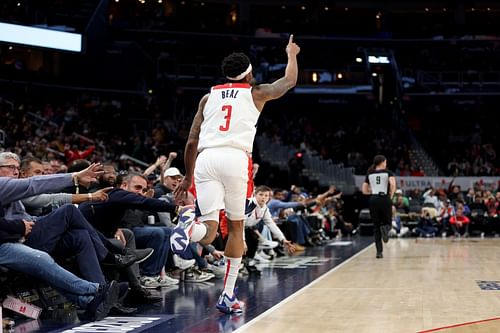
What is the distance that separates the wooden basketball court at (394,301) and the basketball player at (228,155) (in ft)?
2.38

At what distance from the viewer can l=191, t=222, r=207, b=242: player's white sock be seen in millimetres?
5746

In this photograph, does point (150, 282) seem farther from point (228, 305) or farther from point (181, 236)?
point (181, 236)

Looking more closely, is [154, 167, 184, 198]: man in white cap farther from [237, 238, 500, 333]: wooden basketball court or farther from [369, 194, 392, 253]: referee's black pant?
[369, 194, 392, 253]: referee's black pant

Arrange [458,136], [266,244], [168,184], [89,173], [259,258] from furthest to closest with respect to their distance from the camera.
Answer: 1. [458,136]
2. [259,258]
3. [266,244]
4. [168,184]
5. [89,173]

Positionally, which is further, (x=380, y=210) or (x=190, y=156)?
(x=380, y=210)

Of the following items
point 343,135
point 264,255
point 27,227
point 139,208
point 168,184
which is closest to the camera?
point 27,227

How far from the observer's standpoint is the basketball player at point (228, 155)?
19.4ft

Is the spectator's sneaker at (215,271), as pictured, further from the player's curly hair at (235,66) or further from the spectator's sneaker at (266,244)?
the player's curly hair at (235,66)

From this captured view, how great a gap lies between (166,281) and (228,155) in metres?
2.77

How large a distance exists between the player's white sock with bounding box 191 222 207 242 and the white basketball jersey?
0.64 m

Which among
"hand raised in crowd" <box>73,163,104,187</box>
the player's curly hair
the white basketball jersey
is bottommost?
"hand raised in crowd" <box>73,163,104,187</box>

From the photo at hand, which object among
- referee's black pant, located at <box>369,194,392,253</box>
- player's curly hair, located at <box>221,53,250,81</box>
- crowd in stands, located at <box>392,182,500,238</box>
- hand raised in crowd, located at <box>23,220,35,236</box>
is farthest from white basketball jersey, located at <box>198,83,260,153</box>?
crowd in stands, located at <box>392,182,500,238</box>

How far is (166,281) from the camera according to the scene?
323 inches

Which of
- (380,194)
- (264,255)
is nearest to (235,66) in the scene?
(264,255)
